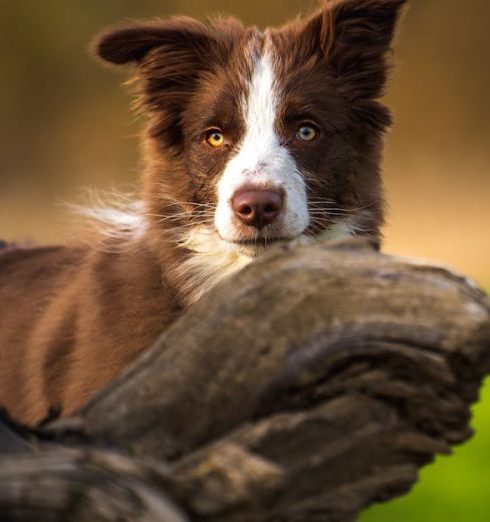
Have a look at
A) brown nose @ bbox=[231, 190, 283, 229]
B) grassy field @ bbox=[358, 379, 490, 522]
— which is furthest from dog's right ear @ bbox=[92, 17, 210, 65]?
grassy field @ bbox=[358, 379, 490, 522]

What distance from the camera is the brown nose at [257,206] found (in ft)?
11.9

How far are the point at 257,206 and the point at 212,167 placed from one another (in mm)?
397

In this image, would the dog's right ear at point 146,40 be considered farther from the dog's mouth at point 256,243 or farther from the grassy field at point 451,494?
the grassy field at point 451,494

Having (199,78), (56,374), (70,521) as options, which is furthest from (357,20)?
(70,521)

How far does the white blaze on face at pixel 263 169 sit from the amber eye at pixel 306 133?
0.10m

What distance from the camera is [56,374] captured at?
4043 millimetres

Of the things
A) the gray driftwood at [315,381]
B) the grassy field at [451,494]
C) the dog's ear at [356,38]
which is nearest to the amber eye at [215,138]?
the dog's ear at [356,38]

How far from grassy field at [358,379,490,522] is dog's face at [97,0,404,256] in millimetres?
1720

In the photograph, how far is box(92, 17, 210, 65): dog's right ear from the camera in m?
4.08

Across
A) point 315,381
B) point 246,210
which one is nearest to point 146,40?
point 246,210

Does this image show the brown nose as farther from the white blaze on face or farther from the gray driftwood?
the gray driftwood

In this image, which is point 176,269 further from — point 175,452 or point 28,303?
point 175,452

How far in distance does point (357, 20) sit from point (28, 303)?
1.72 meters

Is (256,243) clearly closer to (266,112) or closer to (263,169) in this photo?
(263,169)
